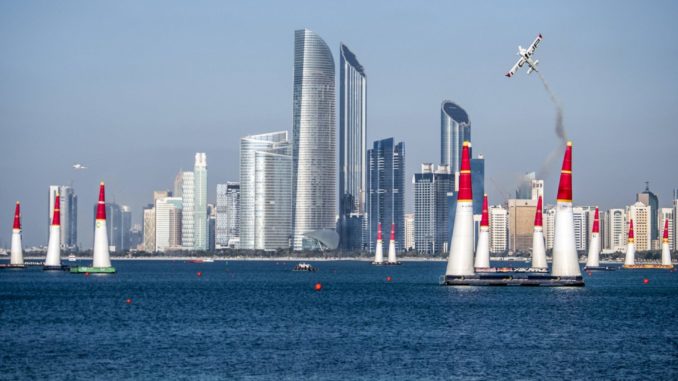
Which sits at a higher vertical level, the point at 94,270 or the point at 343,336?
the point at 94,270

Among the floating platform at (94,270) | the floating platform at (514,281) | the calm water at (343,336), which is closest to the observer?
the calm water at (343,336)

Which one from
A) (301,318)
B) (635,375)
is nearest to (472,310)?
(301,318)

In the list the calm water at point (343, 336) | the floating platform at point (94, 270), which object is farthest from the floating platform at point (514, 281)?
the floating platform at point (94, 270)

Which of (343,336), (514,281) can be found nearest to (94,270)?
(514,281)

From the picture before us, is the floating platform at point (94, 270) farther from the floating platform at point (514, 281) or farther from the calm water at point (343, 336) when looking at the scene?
the floating platform at point (514, 281)

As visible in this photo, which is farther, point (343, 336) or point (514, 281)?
point (514, 281)

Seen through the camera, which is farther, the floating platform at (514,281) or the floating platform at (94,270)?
the floating platform at (94,270)

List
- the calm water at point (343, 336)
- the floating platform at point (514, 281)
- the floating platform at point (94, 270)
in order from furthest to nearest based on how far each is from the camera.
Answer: the floating platform at point (94, 270), the floating platform at point (514, 281), the calm water at point (343, 336)

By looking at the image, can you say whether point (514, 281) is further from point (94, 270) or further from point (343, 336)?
point (94, 270)
